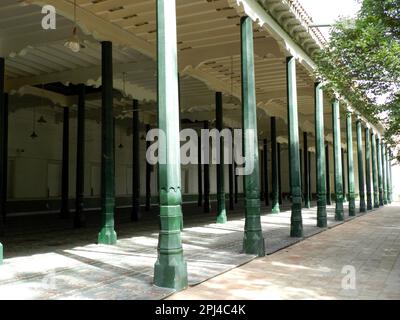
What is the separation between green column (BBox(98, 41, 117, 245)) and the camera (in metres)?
10.4

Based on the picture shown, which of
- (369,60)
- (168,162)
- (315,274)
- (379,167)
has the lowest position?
(315,274)

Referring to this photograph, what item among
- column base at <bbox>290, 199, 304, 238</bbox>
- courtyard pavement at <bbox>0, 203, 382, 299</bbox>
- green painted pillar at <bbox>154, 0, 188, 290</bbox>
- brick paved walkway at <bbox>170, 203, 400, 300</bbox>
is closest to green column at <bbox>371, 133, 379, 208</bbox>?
courtyard pavement at <bbox>0, 203, 382, 299</bbox>

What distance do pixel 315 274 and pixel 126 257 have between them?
354 centimetres

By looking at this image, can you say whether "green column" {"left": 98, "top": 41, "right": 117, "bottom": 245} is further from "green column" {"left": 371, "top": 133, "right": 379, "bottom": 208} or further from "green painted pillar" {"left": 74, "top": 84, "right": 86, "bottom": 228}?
"green column" {"left": 371, "top": 133, "right": 379, "bottom": 208}

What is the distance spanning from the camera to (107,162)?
10.6 m

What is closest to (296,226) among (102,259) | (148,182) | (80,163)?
(102,259)

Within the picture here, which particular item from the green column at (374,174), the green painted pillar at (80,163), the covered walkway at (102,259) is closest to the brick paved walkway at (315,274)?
the covered walkway at (102,259)

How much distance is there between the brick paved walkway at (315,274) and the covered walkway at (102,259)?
1.23ft

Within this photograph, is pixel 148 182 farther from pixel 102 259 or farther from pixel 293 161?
pixel 102 259

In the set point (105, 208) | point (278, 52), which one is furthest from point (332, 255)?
point (278, 52)

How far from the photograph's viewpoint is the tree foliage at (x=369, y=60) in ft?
25.9

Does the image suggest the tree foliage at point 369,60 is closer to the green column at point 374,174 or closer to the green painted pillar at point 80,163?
the green painted pillar at point 80,163

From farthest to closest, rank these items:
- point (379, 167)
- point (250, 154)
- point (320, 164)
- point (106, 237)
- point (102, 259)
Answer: point (379, 167), point (320, 164), point (106, 237), point (250, 154), point (102, 259)
